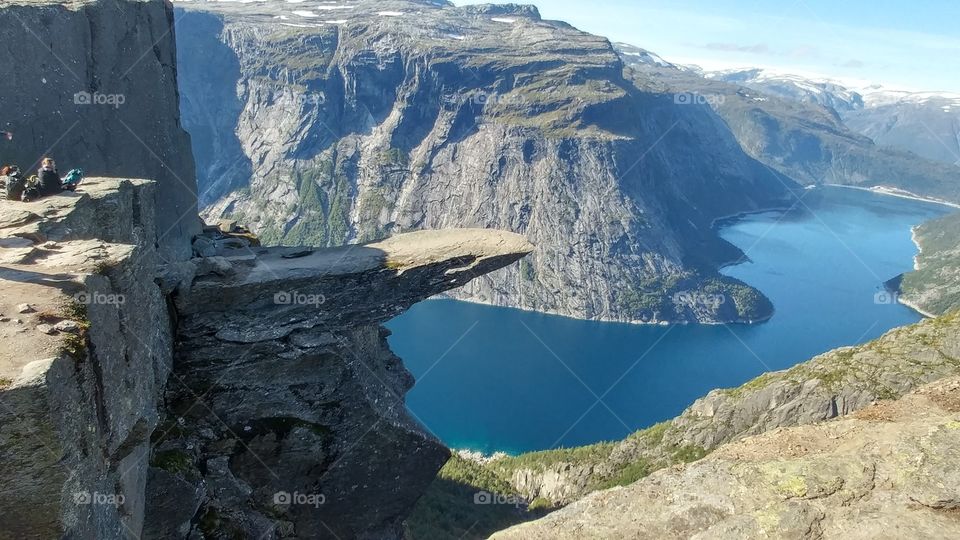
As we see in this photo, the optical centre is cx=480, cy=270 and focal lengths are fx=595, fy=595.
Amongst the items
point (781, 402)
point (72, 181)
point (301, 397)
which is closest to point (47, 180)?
point (72, 181)

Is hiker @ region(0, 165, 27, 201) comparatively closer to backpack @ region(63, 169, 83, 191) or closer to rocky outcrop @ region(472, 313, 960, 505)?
backpack @ region(63, 169, 83, 191)

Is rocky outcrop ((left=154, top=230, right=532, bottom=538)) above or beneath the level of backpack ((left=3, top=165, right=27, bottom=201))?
beneath

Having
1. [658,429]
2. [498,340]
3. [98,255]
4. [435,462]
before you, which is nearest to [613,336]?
[498,340]

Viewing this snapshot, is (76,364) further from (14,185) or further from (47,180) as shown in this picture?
(14,185)

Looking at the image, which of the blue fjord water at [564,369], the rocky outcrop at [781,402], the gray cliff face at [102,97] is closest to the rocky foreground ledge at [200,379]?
the gray cliff face at [102,97]

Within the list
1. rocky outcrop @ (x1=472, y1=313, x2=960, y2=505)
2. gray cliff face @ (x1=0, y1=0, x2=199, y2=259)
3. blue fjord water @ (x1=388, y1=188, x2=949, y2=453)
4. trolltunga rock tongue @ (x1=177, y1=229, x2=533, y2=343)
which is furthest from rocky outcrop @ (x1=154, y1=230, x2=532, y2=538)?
blue fjord water @ (x1=388, y1=188, x2=949, y2=453)

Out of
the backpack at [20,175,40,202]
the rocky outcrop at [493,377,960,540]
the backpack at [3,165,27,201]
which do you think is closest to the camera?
the rocky outcrop at [493,377,960,540]

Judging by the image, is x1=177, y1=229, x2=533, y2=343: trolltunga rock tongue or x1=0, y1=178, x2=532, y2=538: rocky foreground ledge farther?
x1=177, y1=229, x2=533, y2=343: trolltunga rock tongue

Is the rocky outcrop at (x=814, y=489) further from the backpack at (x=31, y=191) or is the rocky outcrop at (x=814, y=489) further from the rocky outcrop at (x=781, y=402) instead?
the backpack at (x=31, y=191)
